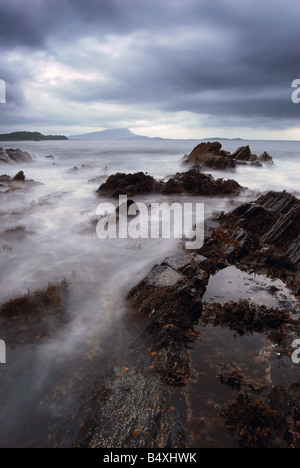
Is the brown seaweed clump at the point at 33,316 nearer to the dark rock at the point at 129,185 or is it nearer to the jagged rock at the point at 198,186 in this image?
the dark rock at the point at 129,185

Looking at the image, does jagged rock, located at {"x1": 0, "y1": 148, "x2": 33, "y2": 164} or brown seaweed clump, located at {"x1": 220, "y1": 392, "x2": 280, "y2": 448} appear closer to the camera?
brown seaweed clump, located at {"x1": 220, "y1": 392, "x2": 280, "y2": 448}

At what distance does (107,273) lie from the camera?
332 inches

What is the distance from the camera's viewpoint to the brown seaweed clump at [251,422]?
11.9 ft

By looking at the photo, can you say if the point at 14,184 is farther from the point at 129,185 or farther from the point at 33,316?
the point at 33,316

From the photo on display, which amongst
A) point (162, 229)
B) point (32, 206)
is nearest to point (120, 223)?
point (162, 229)

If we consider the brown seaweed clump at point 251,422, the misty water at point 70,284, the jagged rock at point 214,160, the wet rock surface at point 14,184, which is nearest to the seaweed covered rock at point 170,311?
the misty water at point 70,284

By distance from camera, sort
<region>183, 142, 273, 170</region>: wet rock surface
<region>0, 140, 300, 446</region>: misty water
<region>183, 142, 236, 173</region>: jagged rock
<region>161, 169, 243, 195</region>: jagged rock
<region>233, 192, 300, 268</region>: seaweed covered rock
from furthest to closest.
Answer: <region>183, 142, 273, 170</region>: wet rock surface
<region>183, 142, 236, 173</region>: jagged rock
<region>161, 169, 243, 195</region>: jagged rock
<region>233, 192, 300, 268</region>: seaweed covered rock
<region>0, 140, 300, 446</region>: misty water

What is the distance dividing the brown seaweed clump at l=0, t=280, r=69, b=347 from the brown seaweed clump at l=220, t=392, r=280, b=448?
3.88 metres

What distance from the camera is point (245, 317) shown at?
233 inches

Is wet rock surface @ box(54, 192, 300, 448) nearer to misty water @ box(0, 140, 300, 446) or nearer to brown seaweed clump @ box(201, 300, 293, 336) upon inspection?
brown seaweed clump @ box(201, 300, 293, 336)

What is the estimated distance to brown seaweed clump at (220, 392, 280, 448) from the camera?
143 inches

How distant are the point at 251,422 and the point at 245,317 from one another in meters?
2.36

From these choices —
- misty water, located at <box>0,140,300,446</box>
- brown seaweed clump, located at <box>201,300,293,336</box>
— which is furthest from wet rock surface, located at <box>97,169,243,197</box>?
brown seaweed clump, located at <box>201,300,293,336</box>

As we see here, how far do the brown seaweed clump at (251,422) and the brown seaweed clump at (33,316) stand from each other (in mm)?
3881
